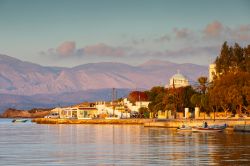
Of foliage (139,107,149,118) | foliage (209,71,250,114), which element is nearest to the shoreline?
foliage (209,71,250,114)

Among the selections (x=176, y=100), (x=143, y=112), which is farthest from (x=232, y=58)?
(x=143, y=112)

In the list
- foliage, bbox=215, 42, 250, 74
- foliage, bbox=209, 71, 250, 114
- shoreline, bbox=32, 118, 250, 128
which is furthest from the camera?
foliage, bbox=215, 42, 250, 74

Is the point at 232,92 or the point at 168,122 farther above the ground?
the point at 232,92

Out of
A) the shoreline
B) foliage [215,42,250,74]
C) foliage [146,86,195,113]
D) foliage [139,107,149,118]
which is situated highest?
foliage [215,42,250,74]

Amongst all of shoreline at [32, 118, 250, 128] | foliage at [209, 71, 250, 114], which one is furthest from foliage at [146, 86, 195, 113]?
foliage at [209, 71, 250, 114]

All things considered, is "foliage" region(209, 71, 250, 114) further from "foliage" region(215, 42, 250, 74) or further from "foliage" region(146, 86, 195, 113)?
"foliage" region(146, 86, 195, 113)

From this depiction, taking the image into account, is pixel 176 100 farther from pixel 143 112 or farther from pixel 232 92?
pixel 232 92

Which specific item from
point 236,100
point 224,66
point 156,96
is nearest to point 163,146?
point 236,100

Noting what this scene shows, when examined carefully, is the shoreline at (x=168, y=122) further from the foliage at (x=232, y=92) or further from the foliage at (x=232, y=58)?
the foliage at (x=232, y=58)

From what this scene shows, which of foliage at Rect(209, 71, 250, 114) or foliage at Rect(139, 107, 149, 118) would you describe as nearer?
foliage at Rect(209, 71, 250, 114)

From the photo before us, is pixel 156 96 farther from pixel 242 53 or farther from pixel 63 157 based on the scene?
pixel 63 157

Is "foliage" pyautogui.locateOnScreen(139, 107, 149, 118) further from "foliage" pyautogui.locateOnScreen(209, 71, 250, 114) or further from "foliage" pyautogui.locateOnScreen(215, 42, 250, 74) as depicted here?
"foliage" pyautogui.locateOnScreen(209, 71, 250, 114)

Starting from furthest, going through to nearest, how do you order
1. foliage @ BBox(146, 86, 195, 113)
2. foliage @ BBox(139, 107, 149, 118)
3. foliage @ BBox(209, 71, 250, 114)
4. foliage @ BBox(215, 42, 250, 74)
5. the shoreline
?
foliage @ BBox(139, 107, 149, 118) < foliage @ BBox(146, 86, 195, 113) < foliage @ BBox(215, 42, 250, 74) < foliage @ BBox(209, 71, 250, 114) < the shoreline

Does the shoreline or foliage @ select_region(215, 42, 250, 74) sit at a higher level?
foliage @ select_region(215, 42, 250, 74)
